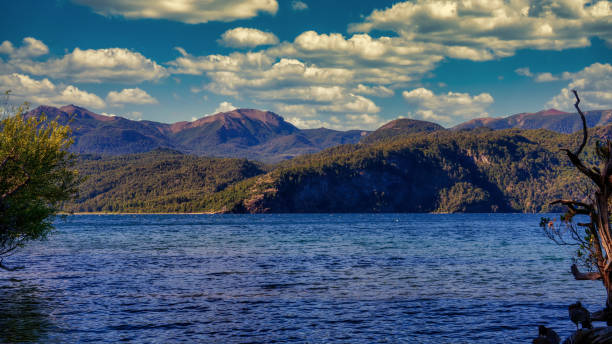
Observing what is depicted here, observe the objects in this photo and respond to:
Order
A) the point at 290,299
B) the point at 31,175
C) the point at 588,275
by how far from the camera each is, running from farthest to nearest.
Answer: the point at 290,299, the point at 31,175, the point at 588,275

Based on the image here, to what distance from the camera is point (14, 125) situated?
39469 millimetres

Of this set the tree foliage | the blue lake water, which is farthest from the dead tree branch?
the tree foliage

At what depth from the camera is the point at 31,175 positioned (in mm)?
34719

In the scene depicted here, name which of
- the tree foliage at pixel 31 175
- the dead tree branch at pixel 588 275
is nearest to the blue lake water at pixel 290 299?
the tree foliage at pixel 31 175

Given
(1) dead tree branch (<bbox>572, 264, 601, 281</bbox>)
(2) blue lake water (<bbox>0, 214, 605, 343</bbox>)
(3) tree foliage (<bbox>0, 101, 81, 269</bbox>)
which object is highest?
(3) tree foliage (<bbox>0, 101, 81, 269</bbox>)

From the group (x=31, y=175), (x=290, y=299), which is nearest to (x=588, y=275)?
(x=290, y=299)

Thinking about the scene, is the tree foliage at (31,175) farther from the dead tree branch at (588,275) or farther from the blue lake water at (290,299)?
the dead tree branch at (588,275)

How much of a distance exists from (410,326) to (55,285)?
3674 centimetres

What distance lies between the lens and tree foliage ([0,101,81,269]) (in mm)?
34688

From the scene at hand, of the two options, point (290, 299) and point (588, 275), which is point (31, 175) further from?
point (588, 275)

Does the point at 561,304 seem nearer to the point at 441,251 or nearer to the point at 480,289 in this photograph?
the point at 480,289

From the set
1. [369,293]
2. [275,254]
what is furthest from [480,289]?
[275,254]

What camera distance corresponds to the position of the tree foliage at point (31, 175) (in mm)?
34688

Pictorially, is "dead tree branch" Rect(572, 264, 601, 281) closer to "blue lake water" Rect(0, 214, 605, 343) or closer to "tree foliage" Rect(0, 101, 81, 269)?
"blue lake water" Rect(0, 214, 605, 343)
